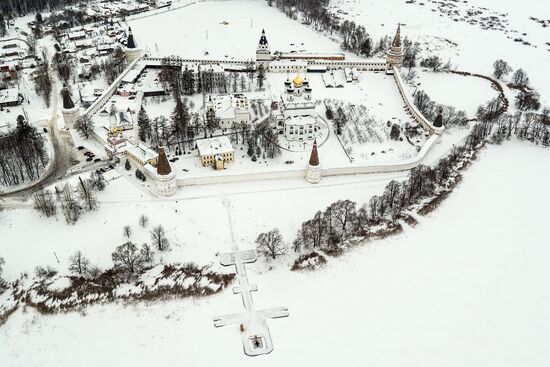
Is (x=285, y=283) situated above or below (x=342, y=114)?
below

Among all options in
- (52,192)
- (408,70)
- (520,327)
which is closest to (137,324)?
(52,192)

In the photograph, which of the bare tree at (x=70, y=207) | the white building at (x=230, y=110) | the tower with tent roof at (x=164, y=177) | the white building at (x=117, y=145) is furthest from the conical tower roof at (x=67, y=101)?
the tower with tent roof at (x=164, y=177)

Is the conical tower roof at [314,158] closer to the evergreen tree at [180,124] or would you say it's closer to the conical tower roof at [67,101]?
the evergreen tree at [180,124]

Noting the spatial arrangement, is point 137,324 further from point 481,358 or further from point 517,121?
point 517,121

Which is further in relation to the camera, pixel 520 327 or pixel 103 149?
pixel 103 149

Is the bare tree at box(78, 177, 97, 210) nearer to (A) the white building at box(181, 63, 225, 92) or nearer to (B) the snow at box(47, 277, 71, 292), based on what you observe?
(B) the snow at box(47, 277, 71, 292)

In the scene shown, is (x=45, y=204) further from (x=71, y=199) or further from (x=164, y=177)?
(x=164, y=177)

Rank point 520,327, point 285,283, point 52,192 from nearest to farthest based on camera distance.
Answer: point 520,327
point 285,283
point 52,192
